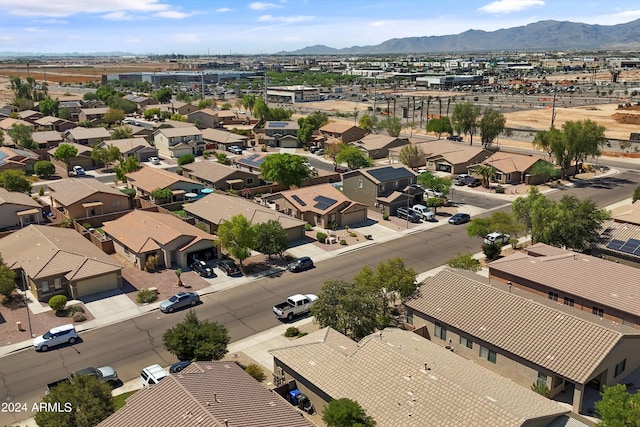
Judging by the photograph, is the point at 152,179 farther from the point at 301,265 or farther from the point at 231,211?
the point at 301,265

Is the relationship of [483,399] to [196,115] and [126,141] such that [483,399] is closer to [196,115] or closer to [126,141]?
[126,141]

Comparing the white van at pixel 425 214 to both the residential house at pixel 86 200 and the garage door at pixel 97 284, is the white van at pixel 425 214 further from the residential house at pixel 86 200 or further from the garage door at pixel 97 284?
the residential house at pixel 86 200

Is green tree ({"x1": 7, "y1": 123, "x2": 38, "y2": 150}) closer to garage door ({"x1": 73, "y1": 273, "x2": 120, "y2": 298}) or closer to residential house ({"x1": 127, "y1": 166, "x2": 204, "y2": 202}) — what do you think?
residential house ({"x1": 127, "y1": 166, "x2": 204, "y2": 202})

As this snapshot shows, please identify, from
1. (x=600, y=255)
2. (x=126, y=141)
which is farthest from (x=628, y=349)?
(x=126, y=141)

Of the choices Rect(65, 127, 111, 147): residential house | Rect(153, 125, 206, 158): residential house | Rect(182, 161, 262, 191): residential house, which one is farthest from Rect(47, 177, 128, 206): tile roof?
Rect(65, 127, 111, 147): residential house

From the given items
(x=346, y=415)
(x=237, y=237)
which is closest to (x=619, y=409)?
(x=346, y=415)
